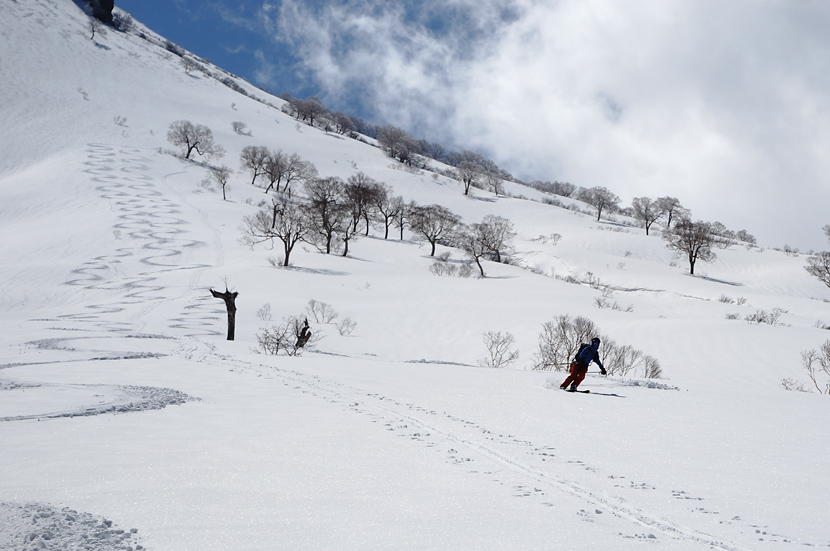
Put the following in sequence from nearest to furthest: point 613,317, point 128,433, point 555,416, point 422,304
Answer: point 128,433, point 555,416, point 613,317, point 422,304

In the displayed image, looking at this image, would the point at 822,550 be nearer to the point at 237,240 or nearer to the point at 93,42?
the point at 237,240

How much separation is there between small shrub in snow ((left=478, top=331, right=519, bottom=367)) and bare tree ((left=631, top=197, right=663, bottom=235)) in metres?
63.3

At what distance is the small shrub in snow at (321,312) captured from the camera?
67.3 ft

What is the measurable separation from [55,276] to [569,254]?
39.6 m

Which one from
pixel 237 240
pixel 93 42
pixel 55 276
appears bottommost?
pixel 55 276

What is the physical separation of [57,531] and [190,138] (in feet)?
215

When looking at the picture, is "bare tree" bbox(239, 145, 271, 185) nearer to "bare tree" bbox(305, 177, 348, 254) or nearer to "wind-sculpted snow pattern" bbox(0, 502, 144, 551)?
"bare tree" bbox(305, 177, 348, 254)

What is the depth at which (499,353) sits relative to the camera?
16375 mm

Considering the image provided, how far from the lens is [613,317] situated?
21062 millimetres

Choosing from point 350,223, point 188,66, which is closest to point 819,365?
point 350,223

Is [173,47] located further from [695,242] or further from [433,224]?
[695,242]

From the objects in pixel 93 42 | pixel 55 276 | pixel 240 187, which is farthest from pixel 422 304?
pixel 93 42

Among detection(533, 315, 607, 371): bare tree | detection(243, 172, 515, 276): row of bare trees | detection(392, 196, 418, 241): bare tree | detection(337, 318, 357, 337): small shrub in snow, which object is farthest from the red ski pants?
detection(392, 196, 418, 241): bare tree

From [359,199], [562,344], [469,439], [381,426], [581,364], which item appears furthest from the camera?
[359,199]
